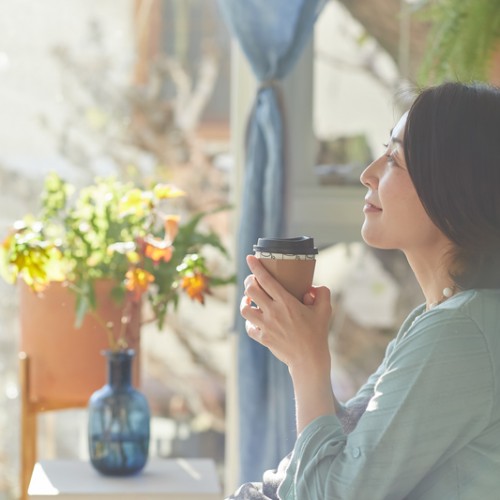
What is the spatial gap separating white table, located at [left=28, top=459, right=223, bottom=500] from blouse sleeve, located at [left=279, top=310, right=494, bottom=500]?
834 millimetres

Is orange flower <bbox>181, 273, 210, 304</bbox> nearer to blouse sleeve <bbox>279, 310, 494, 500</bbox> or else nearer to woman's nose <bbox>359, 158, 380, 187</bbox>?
woman's nose <bbox>359, 158, 380, 187</bbox>

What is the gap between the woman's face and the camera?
150 cm

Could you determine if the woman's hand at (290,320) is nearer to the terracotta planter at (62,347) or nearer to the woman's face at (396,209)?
the woman's face at (396,209)

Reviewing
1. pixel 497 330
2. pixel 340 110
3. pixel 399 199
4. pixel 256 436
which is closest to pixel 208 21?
pixel 340 110

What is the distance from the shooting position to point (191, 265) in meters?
2.21

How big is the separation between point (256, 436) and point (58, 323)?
2.20ft

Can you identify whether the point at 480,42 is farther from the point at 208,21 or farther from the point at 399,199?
the point at 399,199

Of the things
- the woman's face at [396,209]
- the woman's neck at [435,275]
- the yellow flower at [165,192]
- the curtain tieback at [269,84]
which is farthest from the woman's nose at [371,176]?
the curtain tieback at [269,84]

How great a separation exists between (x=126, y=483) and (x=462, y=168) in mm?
1150

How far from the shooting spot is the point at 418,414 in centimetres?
133

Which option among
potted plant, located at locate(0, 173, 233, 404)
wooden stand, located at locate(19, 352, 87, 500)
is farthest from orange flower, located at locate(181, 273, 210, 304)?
wooden stand, located at locate(19, 352, 87, 500)

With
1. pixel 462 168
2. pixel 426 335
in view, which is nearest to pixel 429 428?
pixel 426 335

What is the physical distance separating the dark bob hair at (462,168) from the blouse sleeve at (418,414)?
0.14 meters

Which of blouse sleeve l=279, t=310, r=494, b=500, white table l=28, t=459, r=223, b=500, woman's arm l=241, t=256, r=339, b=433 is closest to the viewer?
blouse sleeve l=279, t=310, r=494, b=500
